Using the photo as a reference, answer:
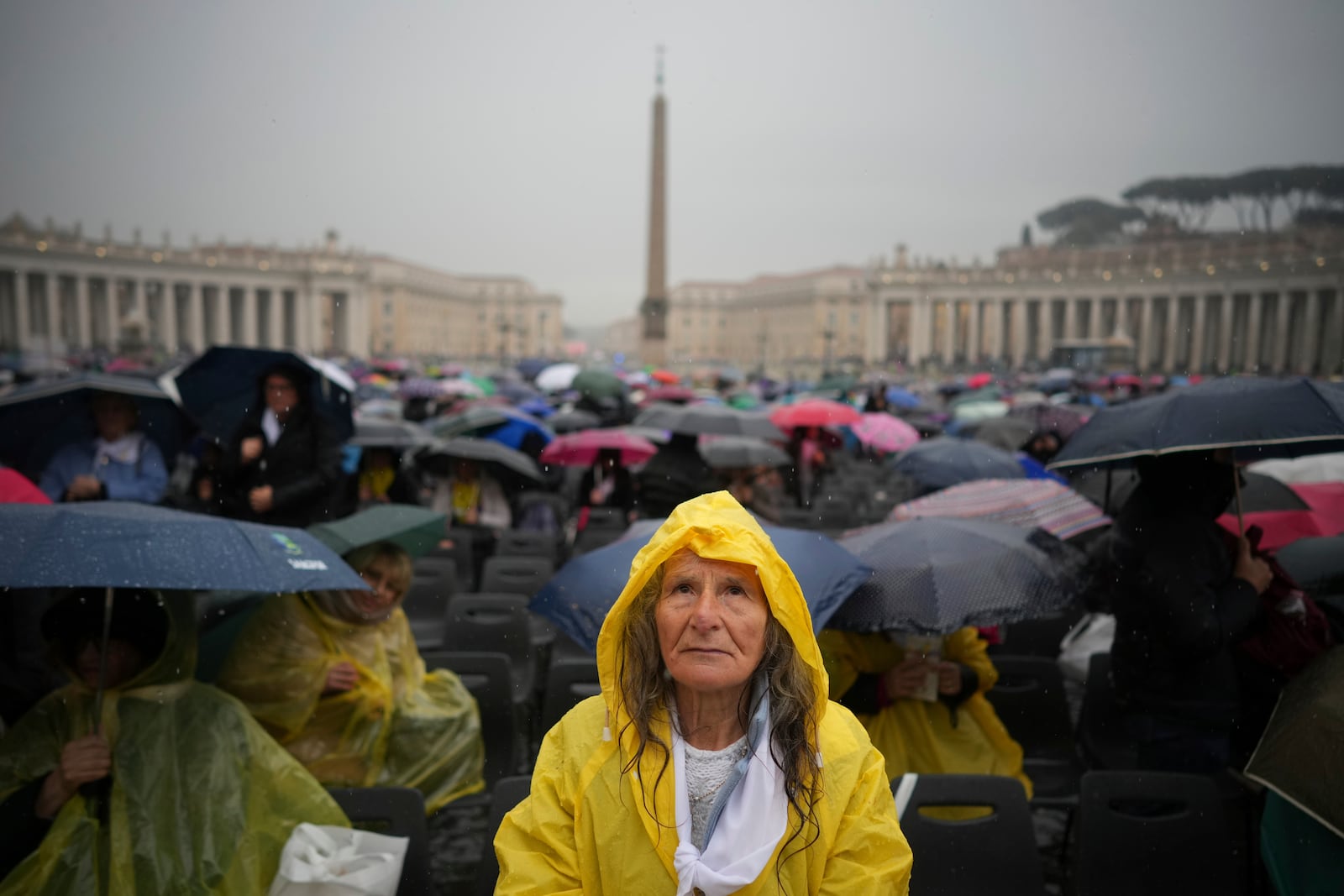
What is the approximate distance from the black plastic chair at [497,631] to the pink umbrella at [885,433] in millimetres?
5362

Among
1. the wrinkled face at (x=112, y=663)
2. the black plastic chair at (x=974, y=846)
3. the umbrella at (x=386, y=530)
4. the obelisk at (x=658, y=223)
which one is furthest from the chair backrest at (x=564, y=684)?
the obelisk at (x=658, y=223)

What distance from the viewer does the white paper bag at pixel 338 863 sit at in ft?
7.57

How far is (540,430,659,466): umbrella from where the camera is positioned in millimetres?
7371

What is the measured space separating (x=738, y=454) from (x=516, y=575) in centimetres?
195

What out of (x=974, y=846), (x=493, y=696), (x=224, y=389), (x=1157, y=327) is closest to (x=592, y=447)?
(x=224, y=389)

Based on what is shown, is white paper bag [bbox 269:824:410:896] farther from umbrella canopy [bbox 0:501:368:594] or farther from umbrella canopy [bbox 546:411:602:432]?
umbrella canopy [bbox 546:411:602:432]

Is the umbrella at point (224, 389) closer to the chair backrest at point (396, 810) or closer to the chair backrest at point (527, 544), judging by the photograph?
the chair backrest at point (527, 544)

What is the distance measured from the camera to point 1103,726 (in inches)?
142

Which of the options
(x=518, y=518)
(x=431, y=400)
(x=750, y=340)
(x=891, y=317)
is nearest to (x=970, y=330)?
(x=891, y=317)

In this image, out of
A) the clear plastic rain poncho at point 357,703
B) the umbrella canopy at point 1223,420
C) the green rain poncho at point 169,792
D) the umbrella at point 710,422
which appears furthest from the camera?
the umbrella at point 710,422

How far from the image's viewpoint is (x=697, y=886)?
5.41ft

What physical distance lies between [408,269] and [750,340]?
35890 mm

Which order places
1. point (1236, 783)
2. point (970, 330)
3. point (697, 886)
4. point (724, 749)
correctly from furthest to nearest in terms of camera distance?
point (970, 330), point (1236, 783), point (724, 749), point (697, 886)

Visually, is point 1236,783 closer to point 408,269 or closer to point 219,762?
point 219,762
